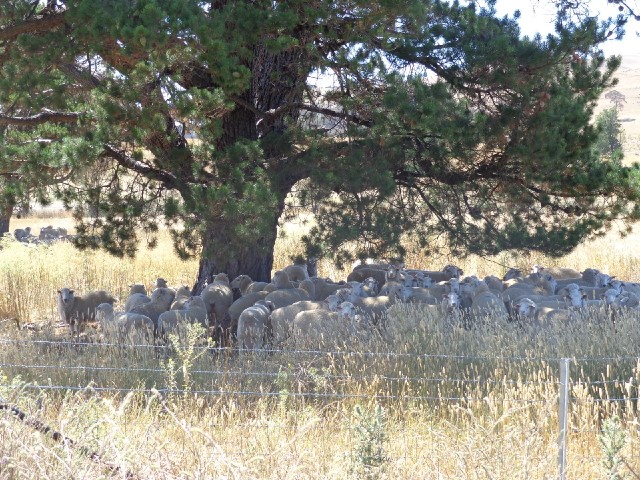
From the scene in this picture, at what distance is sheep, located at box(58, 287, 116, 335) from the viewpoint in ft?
49.2

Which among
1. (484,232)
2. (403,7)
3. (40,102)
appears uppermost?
(403,7)

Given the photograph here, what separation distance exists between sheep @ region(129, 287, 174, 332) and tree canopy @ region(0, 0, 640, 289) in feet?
2.89

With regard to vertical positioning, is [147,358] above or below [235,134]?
below

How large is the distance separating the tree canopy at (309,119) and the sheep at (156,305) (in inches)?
34.7

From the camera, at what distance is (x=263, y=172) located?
12.1m

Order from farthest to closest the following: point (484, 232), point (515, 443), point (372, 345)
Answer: point (484, 232) < point (372, 345) < point (515, 443)

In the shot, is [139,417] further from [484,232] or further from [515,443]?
[484,232]

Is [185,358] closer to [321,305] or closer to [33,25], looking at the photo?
[321,305]

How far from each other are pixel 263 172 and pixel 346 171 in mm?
1276

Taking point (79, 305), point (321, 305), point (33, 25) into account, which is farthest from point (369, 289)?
point (33, 25)

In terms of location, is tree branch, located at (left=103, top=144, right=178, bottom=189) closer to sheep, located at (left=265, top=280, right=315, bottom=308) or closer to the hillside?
sheep, located at (left=265, top=280, right=315, bottom=308)

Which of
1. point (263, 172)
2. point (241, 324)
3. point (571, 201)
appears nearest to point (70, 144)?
point (263, 172)

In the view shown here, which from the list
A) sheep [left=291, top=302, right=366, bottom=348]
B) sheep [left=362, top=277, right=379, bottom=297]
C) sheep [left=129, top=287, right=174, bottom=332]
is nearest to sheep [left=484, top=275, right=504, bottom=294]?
sheep [left=362, top=277, right=379, bottom=297]

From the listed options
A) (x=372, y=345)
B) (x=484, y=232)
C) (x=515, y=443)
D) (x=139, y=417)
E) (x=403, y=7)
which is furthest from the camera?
(x=484, y=232)
